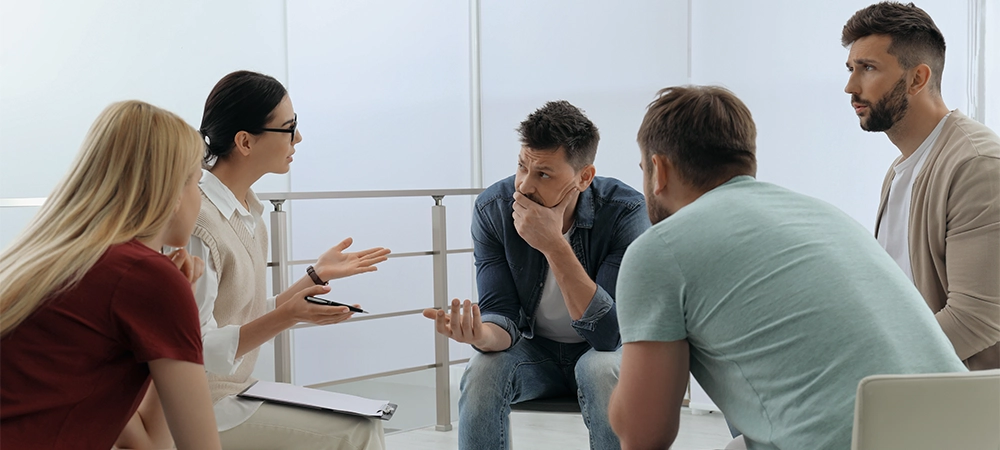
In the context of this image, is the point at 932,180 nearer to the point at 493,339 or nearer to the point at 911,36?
the point at 911,36

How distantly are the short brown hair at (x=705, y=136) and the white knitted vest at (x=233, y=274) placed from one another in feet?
2.90

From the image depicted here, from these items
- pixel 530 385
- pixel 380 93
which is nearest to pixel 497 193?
pixel 530 385

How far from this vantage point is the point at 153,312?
1.07 metres

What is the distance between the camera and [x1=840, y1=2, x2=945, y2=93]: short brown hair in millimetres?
1935

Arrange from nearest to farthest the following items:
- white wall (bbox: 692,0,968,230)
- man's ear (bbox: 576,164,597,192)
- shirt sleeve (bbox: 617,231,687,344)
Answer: shirt sleeve (bbox: 617,231,687,344) < man's ear (bbox: 576,164,597,192) < white wall (bbox: 692,0,968,230)

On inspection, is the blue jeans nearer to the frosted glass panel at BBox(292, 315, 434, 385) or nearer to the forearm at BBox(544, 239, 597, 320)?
the forearm at BBox(544, 239, 597, 320)

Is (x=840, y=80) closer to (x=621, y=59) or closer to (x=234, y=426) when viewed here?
(x=621, y=59)

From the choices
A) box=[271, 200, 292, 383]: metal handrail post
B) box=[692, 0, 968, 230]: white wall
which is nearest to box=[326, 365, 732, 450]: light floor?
box=[271, 200, 292, 383]: metal handrail post

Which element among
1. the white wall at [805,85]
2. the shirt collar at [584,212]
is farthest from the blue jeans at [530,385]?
the white wall at [805,85]

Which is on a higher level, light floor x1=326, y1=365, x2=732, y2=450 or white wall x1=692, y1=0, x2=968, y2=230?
white wall x1=692, y1=0, x2=968, y2=230

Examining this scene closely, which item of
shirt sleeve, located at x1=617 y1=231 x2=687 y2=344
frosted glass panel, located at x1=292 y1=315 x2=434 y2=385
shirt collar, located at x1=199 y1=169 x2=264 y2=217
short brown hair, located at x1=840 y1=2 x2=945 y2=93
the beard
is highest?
short brown hair, located at x1=840 y1=2 x2=945 y2=93

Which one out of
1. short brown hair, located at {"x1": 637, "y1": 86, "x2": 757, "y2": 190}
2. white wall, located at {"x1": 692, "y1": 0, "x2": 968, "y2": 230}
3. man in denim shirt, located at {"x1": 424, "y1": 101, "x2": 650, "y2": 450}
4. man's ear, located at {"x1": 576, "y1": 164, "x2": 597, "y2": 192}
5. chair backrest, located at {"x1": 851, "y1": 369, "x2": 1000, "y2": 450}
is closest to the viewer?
chair backrest, located at {"x1": 851, "y1": 369, "x2": 1000, "y2": 450}

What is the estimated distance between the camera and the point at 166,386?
1095mm

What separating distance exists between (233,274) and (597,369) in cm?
85
